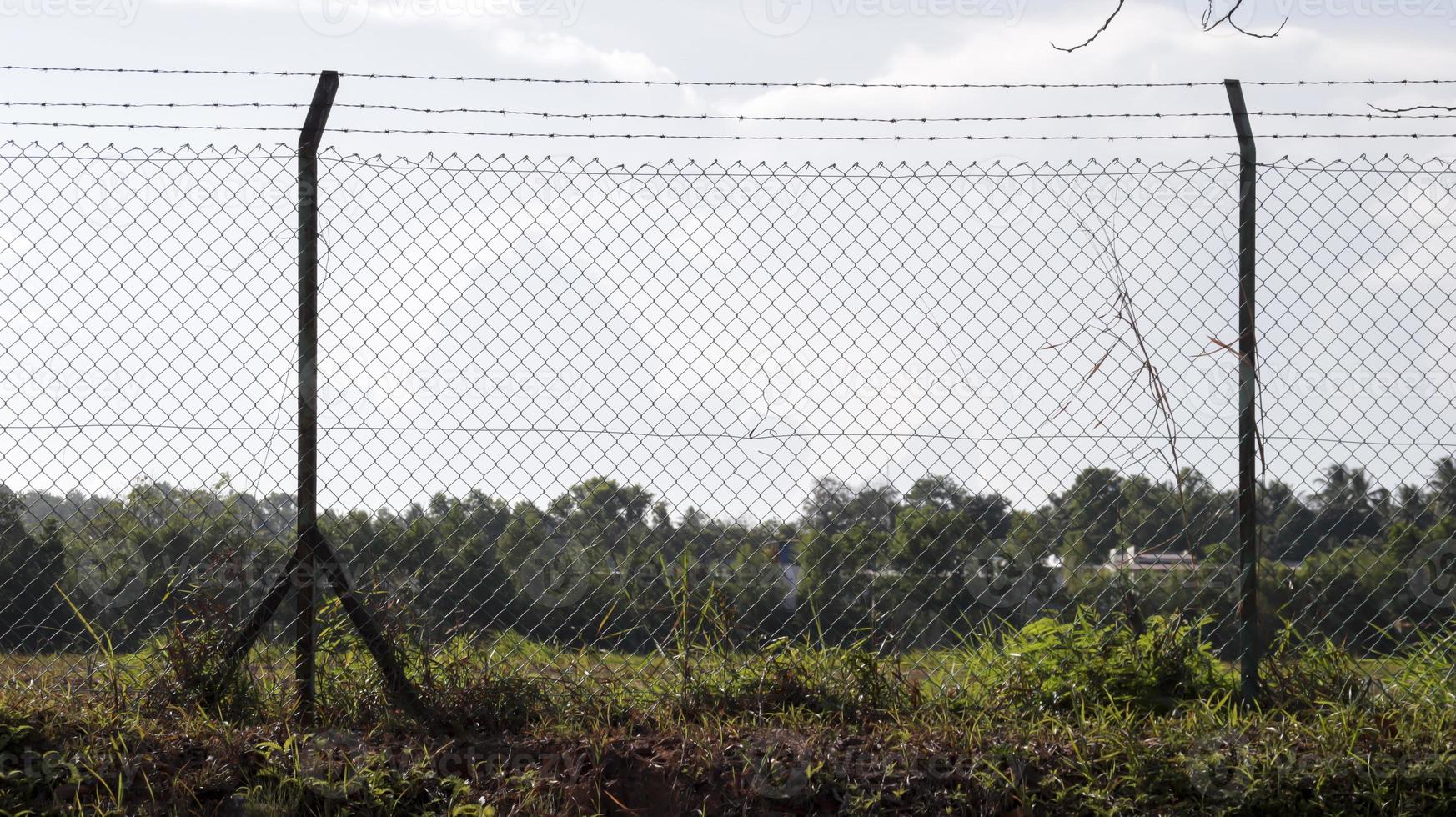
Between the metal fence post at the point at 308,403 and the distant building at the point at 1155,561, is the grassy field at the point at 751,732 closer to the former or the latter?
the metal fence post at the point at 308,403

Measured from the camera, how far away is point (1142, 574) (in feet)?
11.3

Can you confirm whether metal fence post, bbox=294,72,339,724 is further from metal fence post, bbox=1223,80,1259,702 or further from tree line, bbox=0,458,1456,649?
metal fence post, bbox=1223,80,1259,702

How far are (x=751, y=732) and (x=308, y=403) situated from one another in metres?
1.74

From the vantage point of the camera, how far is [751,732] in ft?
10.1

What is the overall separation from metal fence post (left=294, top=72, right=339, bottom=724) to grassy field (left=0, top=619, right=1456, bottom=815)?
0.28 ft

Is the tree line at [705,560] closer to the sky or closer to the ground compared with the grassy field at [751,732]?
closer to the sky

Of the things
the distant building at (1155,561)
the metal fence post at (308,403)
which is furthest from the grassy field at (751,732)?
the distant building at (1155,561)

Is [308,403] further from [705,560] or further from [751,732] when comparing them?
[751,732]

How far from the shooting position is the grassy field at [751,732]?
2.83 meters

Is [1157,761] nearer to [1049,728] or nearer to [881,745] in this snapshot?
[1049,728]

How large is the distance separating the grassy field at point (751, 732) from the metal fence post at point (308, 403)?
86mm

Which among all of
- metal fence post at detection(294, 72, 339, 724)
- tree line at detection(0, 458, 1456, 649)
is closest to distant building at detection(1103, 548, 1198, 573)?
→ tree line at detection(0, 458, 1456, 649)

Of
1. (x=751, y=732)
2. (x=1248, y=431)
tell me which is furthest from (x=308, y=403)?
(x=1248, y=431)

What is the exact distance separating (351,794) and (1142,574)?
8.51ft
